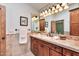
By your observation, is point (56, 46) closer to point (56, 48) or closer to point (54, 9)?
point (56, 48)

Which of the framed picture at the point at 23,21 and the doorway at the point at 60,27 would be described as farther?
the framed picture at the point at 23,21

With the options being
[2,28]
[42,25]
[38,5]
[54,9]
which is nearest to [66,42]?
[42,25]

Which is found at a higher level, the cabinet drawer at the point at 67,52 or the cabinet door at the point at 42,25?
the cabinet door at the point at 42,25

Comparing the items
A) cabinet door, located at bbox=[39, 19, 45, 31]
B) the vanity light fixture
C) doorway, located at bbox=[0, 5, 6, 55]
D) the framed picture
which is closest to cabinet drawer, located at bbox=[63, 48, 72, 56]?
cabinet door, located at bbox=[39, 19, 45, 31]

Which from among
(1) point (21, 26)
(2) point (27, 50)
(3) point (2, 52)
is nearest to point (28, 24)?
(1) point (21, 26)

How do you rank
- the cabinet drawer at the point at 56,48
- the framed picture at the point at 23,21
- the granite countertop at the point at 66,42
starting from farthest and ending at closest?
the framed picture at the point at 23,21 < the cabinet drawer at the point at 56,48 < the granite countertop at the point at 66,42

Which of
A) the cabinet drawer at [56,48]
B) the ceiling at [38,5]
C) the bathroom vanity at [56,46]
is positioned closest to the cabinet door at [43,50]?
the bathroom vanity at [56,46]

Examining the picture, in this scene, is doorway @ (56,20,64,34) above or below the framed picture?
below

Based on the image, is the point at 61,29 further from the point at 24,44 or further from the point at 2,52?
the point at 2,52

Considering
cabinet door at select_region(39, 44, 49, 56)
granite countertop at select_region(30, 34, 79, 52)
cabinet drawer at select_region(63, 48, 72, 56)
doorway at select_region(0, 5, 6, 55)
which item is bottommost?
cabinet door at select_region(39, 44, 49, 56)

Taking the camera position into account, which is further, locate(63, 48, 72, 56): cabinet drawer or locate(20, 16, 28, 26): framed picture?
locate(20, 16, 28, 26): framed picture

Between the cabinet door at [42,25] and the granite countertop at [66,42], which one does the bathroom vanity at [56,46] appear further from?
the cabinet door at [42,25]

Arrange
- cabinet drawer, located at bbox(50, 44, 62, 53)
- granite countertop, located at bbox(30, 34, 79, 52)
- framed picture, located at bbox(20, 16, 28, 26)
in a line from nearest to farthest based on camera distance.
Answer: granite countertop, located at bbox(30, 34, 79, 52)
cabinet drawer, located at bbox(50, 44, 62, 53)
framed picture, located at bbox(20, 16, 28, 26)

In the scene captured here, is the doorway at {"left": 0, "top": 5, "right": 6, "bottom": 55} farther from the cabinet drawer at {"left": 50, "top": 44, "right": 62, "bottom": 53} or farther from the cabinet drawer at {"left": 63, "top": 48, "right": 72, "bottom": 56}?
the cabinet drawer at {"left": 63, "top": 48, "right": 72, "bottom": 56}
